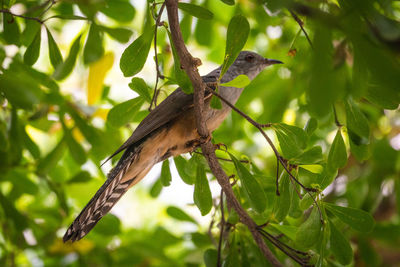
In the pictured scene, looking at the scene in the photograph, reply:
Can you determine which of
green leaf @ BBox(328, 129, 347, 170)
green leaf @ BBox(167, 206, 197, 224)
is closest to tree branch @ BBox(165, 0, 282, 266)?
green leaf @ BBox(328, 129, 347, 170)

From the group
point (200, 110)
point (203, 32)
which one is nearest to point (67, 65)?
point (200, 110)

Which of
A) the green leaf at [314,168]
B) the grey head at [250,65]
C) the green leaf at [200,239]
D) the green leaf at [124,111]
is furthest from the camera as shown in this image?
the grey head at [250,65]

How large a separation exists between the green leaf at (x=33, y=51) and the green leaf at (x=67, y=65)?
0.74ft

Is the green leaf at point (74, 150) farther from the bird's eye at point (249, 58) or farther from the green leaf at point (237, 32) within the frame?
the bird's eye at point (249, 58)

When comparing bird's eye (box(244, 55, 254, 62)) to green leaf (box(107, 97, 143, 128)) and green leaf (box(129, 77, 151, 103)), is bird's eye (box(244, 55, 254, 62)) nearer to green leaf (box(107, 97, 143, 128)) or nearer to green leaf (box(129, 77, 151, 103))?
green leaf (box(107, 97, 143, 128))

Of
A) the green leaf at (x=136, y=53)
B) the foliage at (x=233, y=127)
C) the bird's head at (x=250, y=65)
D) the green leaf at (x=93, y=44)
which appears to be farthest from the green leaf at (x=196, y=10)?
the bird's head at (x=250, y=65)

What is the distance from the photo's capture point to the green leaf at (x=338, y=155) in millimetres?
2777

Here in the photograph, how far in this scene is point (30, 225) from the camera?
4309 millimetres

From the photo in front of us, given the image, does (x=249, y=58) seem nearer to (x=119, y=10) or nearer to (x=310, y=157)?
(x=119, y=10)

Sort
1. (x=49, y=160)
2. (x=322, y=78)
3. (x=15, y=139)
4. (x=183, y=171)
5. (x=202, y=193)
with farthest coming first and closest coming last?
(x=49, y=160)
(x=183, y=171)
(x=15, y=139)
(x=202, y=193)
(x=322, y=78)

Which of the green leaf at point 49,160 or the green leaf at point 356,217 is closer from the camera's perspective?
the green leaf at point 356,217

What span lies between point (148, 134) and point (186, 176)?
0.56 metres

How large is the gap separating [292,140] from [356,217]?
26.5 inches

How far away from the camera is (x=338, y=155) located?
9.12 ft
